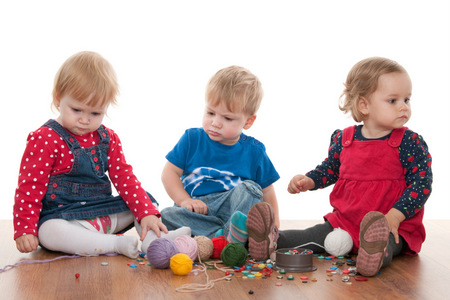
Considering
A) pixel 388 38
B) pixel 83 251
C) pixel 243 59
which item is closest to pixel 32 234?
pixel 83 251

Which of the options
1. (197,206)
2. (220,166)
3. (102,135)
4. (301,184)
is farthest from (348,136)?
(102,135)

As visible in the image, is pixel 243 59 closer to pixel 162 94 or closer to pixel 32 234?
pixel 162 94

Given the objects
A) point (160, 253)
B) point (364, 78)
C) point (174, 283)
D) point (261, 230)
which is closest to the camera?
point (174, 283)

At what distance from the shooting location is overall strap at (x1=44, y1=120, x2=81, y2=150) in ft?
6.62

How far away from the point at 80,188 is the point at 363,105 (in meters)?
1.01

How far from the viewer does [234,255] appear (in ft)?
5.90

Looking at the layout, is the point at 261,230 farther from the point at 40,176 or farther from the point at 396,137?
the point at 40,176

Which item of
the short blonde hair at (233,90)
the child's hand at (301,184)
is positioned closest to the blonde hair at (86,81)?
the short blonde hair at (233,90)

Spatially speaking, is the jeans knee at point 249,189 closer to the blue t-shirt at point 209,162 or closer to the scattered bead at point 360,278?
the blue t-shirt at point 209,162

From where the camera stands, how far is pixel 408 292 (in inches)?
63.4

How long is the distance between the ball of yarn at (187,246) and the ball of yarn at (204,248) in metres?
0.03

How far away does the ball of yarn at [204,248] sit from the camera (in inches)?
75.2

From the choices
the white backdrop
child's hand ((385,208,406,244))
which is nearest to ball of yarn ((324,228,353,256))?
child's hand ((385,208,406,244))

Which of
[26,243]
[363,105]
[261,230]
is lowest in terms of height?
[26,243]
